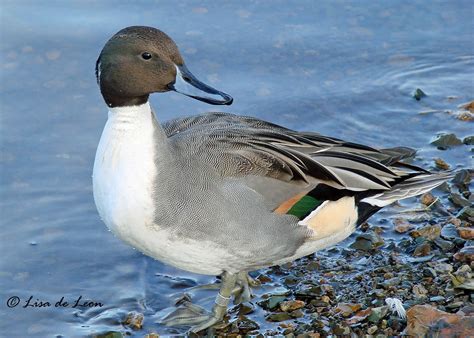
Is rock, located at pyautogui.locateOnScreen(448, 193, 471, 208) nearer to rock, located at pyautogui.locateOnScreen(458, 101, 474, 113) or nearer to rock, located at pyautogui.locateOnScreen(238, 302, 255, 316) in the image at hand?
rock, located at pyautogui.locateOnScreen(458, 101, 474, 113)

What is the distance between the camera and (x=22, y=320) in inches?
211

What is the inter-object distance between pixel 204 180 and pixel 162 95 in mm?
2920

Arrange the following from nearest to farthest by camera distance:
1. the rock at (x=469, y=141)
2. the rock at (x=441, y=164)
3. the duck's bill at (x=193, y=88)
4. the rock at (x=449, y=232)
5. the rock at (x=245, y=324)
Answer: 1. the duck's bill at (x=193, y=88)
2. the rock at (x=245, y=324)
3. the rock at (x=449, y=232)
4. the rock at (x=441, y=164)
5. the rock at (x=469, y=141)

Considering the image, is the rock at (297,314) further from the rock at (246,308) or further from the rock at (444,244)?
the rock at (444,244)

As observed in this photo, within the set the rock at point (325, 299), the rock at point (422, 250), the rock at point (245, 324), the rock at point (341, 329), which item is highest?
the rock at point (422, 250)

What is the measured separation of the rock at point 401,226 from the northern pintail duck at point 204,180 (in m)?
0.66

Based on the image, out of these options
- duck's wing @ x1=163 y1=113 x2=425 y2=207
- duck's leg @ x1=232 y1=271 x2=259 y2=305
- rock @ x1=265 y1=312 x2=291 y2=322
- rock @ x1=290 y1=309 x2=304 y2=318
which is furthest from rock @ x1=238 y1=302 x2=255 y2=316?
duck's wing @ x1=163 y1=113 x2=425 y2=207

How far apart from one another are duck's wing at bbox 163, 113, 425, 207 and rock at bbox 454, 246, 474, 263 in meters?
0.56

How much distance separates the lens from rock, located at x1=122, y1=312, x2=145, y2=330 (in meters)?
5.23

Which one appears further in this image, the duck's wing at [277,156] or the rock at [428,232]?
the rock at [428,232]

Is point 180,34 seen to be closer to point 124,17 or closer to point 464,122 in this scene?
point 124,17

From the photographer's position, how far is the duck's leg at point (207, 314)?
5207mm

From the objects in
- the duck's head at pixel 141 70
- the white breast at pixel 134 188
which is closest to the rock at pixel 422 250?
the white breast at pixel 134 188

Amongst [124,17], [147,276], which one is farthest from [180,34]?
[147,276]
